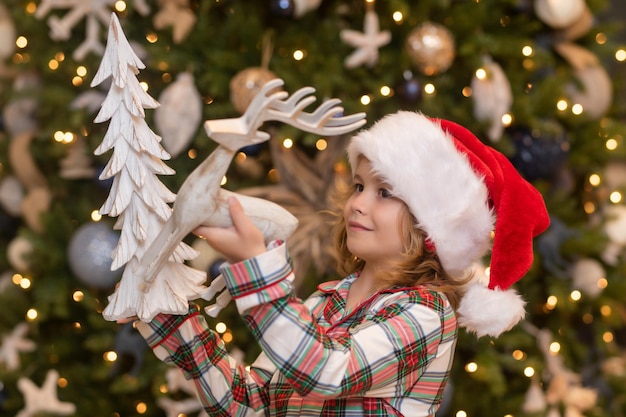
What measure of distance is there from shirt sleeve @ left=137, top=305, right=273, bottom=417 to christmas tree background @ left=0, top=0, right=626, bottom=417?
93cm

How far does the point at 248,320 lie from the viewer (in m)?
1.00

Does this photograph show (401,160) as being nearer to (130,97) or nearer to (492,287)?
(492,287)

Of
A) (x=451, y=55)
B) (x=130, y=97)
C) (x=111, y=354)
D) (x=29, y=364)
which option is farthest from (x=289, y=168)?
(x=130, y=97)

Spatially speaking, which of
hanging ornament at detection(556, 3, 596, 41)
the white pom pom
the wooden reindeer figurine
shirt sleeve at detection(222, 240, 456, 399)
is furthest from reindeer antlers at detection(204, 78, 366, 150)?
hanging ornament at detection(556, 3, 596, 41)

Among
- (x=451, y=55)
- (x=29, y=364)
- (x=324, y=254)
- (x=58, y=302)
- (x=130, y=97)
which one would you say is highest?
(x=130, y=97)

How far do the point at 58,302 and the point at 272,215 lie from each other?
1.53 m

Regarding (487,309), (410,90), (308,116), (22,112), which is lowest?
(22,112)

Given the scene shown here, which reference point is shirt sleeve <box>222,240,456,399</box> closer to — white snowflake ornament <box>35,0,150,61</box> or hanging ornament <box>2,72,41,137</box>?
white snowflake ornament <box>35,0,150,61</box>

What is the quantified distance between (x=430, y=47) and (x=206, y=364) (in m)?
1.39

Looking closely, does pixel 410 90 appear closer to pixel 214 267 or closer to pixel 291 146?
pixel 291 146

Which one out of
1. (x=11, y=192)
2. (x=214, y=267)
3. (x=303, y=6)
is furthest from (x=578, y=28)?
(x=11, y=192)

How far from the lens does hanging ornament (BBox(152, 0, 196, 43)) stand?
2.32 m

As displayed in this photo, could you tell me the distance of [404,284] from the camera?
1268 millimetres

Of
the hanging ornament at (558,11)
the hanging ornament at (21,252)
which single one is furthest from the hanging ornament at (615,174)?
the hanging ornament at (21,252)
